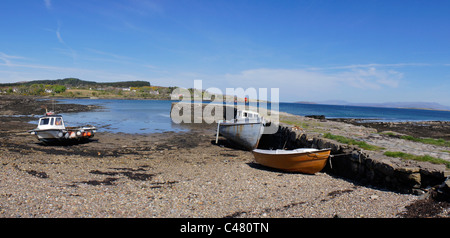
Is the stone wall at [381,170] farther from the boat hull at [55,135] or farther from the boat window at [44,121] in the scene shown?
the boat window at [44,121]

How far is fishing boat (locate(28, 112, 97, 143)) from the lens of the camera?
19844 mm

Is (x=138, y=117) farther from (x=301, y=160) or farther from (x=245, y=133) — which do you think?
(x=301, y=160)

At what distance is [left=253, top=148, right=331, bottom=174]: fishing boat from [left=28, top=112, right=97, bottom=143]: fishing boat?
1531 centimetres

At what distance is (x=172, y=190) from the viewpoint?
1064cm

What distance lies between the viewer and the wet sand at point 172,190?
8.12 m

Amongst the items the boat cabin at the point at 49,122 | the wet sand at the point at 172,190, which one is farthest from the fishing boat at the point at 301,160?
the boat cabin at the point at 49,122

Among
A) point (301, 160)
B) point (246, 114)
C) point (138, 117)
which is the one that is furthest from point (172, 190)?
point (138, 117)

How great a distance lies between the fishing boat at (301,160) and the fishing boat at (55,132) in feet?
50.2

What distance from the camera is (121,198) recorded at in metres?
9.37
